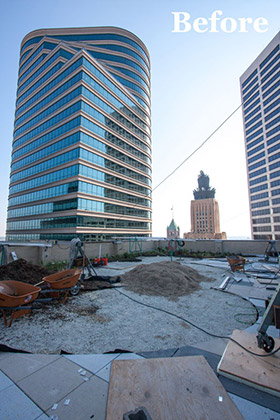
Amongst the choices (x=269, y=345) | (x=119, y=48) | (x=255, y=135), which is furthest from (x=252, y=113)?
(x=269, y=345)

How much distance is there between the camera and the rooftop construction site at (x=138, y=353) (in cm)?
251

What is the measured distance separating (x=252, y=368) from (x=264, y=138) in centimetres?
9403

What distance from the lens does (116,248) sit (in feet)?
71.9

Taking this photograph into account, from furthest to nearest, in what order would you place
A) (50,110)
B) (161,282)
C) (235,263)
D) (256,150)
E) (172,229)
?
(172,229), (256,150), (50,110), (235,263), (161,282)

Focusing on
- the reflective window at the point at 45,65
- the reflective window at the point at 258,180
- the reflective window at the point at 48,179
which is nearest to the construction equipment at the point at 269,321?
the reflective window at the point at 48,179

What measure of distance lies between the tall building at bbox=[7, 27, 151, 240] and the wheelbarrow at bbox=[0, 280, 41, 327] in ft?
102

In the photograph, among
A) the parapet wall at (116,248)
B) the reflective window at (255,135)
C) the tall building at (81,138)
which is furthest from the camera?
the reflective window at (255,135)

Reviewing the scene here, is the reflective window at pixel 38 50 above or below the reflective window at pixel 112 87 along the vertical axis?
above

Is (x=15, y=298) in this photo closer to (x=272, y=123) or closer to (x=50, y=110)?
(x=50, y=110)

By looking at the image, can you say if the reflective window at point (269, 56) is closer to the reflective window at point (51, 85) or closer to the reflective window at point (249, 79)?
the reflective window at point (249, 79)

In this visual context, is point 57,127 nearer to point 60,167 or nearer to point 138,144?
point 60,167

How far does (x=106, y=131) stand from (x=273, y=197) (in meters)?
66.9

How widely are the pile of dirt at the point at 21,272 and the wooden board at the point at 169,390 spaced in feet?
20.5

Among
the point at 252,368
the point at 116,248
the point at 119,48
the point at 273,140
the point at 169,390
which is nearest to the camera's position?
the point at 169,390
